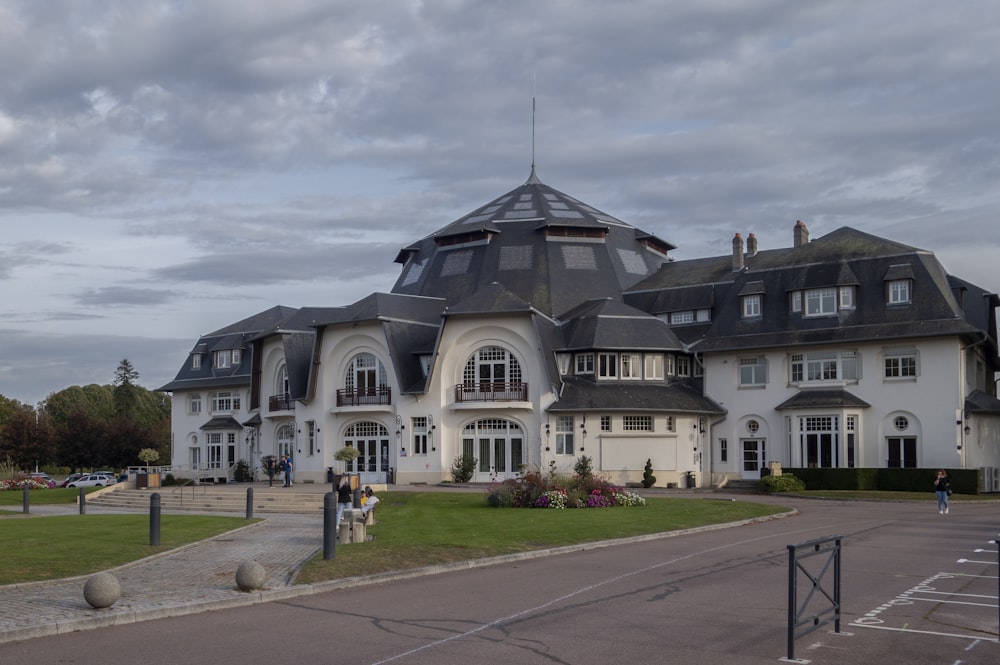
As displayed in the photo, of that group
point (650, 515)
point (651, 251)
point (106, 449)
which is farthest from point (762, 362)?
point (106, 449)

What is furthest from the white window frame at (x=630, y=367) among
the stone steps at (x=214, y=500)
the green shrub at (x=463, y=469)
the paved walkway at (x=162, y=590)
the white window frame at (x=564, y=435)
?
the paved walkway at (x=162, y=590)

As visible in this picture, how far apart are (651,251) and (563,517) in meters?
37.1

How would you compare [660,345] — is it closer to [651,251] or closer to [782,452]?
[782,452]

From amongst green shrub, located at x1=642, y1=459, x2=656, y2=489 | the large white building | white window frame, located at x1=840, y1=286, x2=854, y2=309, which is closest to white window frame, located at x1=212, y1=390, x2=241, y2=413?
the large white building

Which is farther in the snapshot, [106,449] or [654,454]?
[106,449]

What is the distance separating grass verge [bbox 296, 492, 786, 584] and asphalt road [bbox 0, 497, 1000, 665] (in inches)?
47.7

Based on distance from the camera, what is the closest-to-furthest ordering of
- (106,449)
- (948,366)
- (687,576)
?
(687,576) < (948,366) < (106,449)

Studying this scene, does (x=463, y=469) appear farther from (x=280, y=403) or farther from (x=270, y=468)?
(x=280, y=403)

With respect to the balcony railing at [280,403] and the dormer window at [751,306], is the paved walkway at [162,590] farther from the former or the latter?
the balcony railing at [280,403]

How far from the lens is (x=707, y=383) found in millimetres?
50781

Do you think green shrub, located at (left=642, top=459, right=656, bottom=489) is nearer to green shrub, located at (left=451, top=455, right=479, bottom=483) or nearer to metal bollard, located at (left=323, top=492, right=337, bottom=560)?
green shrub, located at (left=451, top=455, right=479, bottom=483)

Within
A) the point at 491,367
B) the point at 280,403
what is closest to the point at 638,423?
the point at 491,367

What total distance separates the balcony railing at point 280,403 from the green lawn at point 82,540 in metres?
25.4

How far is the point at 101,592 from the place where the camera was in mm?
12578
